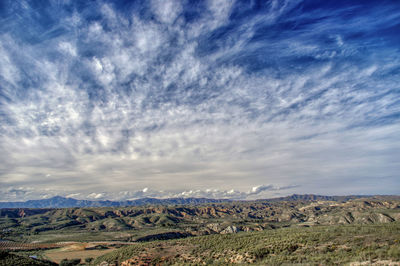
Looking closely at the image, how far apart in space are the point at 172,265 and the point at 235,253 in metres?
13.0

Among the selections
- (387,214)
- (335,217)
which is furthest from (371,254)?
(335,217)

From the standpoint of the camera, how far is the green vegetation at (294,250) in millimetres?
27125

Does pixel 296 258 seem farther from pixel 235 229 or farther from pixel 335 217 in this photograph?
pixel 335 217

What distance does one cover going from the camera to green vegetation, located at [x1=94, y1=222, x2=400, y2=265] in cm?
2712

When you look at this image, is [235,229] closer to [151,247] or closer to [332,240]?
[151,247]

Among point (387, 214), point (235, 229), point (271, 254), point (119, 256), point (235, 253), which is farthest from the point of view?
point (235, 229)

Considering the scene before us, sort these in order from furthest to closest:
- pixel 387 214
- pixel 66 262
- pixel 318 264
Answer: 1. pixel 387 214
2. pixel 66 262
3. pixel 318 264

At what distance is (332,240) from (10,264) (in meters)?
61.5

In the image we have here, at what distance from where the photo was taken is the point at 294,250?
120 feet

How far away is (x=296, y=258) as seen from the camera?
30844 millimetres

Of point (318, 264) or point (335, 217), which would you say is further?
point (335, 217)

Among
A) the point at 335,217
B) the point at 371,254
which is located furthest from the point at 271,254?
the point at 335,217

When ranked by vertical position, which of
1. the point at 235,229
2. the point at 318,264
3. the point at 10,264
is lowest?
the point at 235,229

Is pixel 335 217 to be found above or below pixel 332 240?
below
